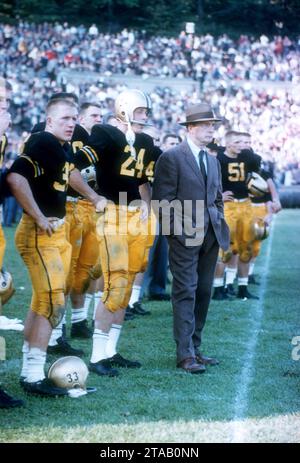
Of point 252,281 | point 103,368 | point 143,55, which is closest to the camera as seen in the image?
point 103,368

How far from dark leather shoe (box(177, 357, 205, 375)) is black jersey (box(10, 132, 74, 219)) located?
1.50 m

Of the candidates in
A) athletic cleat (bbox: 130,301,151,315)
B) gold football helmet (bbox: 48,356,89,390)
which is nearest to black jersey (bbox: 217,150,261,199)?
athletic cleat (bbox: 130,301,151,315)

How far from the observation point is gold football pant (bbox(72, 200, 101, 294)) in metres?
7.78

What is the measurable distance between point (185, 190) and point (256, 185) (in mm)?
4174

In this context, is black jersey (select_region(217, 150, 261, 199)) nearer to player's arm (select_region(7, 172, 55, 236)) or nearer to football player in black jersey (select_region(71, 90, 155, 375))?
football player in black jersey (select_region(71, 90, 155, 375))

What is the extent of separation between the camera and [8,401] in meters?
5.32

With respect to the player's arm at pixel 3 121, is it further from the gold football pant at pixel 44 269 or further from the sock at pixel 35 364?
the sock at pixel 35 364

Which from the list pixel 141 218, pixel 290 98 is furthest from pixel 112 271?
pixel 290 98

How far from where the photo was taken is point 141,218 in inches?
263

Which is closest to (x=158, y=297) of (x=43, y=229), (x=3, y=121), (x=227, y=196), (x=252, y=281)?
(x=227, y=196)

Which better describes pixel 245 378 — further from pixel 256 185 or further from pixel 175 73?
pixel 175 73

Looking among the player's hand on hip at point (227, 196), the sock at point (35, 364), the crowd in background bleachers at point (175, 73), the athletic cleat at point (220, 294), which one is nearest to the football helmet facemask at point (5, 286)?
the sock at point (35, 364)

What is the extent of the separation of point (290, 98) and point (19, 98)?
12395mm
